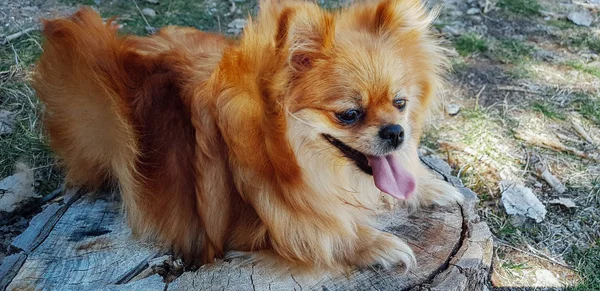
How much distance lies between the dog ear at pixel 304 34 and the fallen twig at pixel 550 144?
2719mm

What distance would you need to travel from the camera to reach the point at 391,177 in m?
2.55

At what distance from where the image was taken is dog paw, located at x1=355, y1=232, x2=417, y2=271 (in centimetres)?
243

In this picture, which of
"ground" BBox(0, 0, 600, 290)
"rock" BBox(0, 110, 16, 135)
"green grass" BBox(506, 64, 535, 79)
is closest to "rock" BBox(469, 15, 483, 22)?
"ground" BBox(0, 0, 600, 290)

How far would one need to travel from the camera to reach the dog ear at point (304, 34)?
215 cm

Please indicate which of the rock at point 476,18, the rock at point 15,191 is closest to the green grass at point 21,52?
the rock at point 15,191

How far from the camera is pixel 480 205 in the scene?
12.6 feet

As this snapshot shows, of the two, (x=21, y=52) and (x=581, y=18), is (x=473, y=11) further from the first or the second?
(x=21, y=52)

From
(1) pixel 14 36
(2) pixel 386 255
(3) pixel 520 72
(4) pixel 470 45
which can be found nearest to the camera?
(2) pixel 386 255

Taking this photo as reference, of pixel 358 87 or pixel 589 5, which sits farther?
pixel 589 5

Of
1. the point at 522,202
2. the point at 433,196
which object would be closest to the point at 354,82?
the point at 433,196

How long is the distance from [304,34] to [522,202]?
2.29 meters

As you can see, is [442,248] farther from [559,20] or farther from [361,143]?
[559,20]

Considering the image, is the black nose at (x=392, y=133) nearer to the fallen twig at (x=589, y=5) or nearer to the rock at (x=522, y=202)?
the rock at (x=522, y=202)

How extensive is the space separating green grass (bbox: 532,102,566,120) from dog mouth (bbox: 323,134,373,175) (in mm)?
2813
